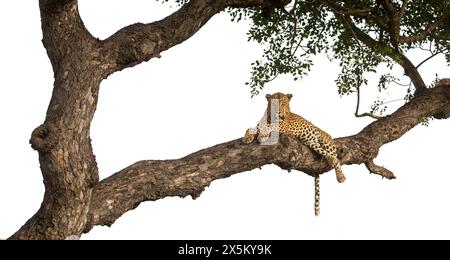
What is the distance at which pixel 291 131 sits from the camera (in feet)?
33.8

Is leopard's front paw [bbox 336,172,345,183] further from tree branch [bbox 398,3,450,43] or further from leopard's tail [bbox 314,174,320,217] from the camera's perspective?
tree branch [bbox 398,3,450,43]

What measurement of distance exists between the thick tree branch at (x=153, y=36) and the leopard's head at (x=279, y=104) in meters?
1.29

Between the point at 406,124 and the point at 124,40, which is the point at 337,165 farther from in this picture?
the point at 124,40

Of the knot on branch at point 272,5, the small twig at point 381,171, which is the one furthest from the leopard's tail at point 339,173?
the knot on branch at point 272,5

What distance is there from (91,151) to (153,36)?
1493 millimetres

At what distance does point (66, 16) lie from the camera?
902 centimetres

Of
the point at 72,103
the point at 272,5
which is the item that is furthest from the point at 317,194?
the point at 72,103

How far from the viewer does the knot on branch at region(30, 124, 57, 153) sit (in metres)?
8.38

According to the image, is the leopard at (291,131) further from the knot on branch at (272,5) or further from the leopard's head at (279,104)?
the knot on branch at (272,5)

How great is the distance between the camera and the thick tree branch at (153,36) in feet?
30.0

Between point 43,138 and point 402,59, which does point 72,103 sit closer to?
point 43,138
